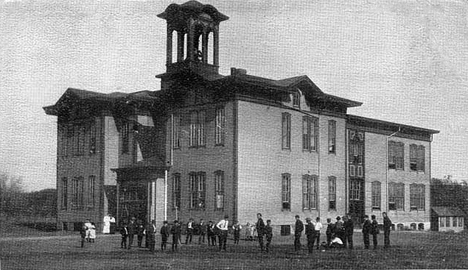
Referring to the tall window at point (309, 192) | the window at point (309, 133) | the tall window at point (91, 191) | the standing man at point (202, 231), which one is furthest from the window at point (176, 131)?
the tall window at point (309, 192)

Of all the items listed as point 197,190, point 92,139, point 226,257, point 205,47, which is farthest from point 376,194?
point 226,257

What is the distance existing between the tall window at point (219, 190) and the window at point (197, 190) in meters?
0.95

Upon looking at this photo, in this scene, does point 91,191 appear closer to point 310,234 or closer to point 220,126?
Answer: point 220,126

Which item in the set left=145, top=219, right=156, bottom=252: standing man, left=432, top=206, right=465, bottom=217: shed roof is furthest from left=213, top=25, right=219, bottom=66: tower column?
left=432, top=206, right=465, bottom=217: shed roof

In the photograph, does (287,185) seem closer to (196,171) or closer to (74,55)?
(196,171)

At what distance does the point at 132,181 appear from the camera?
36.6 metres

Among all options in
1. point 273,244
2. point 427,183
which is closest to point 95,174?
point 273,244

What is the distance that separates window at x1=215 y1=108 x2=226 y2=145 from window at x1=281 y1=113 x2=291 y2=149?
3564 mm

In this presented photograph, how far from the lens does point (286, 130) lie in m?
35.7

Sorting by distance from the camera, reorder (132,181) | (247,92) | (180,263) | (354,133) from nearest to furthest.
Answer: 1. (180,263)
2. (247,92)
3. (132,181)
4. (354,133)

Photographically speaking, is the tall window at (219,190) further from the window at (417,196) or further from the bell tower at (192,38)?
the window at (417,196)

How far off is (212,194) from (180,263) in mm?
13700

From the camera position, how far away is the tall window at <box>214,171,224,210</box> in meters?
33.7

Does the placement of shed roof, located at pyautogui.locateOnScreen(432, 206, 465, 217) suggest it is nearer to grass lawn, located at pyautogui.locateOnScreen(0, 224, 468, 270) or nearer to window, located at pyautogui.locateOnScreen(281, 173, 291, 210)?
window, located at pyautogui.locateOnScreen(281, 173, 291, 210)
